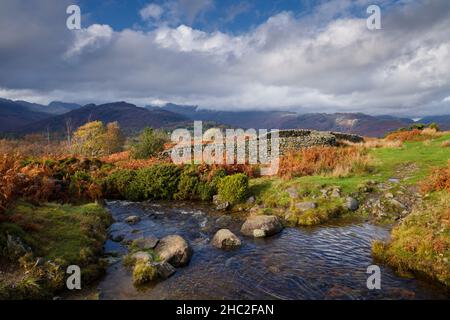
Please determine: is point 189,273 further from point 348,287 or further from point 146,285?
point 348,287

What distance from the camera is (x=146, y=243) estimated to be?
11.6m

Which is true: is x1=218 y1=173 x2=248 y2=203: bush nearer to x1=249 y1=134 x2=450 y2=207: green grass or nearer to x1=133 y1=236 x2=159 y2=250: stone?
x1=249 y1=134 x2=450 y2=207: green grass

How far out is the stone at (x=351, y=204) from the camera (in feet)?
49.1

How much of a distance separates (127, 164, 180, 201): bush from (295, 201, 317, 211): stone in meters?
7.85

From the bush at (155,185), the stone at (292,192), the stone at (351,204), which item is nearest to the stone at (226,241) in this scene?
the stone at (292,192)

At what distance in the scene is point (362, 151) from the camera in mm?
26312

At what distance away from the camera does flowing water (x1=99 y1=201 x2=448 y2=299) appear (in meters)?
8.45

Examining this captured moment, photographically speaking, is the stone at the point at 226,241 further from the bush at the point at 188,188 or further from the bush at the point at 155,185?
the bush at the point at 155,185

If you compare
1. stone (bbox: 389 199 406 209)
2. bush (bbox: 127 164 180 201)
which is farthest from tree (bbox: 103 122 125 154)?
stone (bbox: 389 199 406 209)

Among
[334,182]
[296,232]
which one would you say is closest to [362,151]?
[334,182]

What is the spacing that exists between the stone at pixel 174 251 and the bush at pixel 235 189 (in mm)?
6408

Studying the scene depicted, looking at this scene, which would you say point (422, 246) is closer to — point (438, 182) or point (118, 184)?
point (438, 182)

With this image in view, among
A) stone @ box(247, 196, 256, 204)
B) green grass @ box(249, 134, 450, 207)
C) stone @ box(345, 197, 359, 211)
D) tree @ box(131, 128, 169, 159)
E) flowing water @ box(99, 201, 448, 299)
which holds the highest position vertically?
tree @ box(131, 128, 169, 159)
